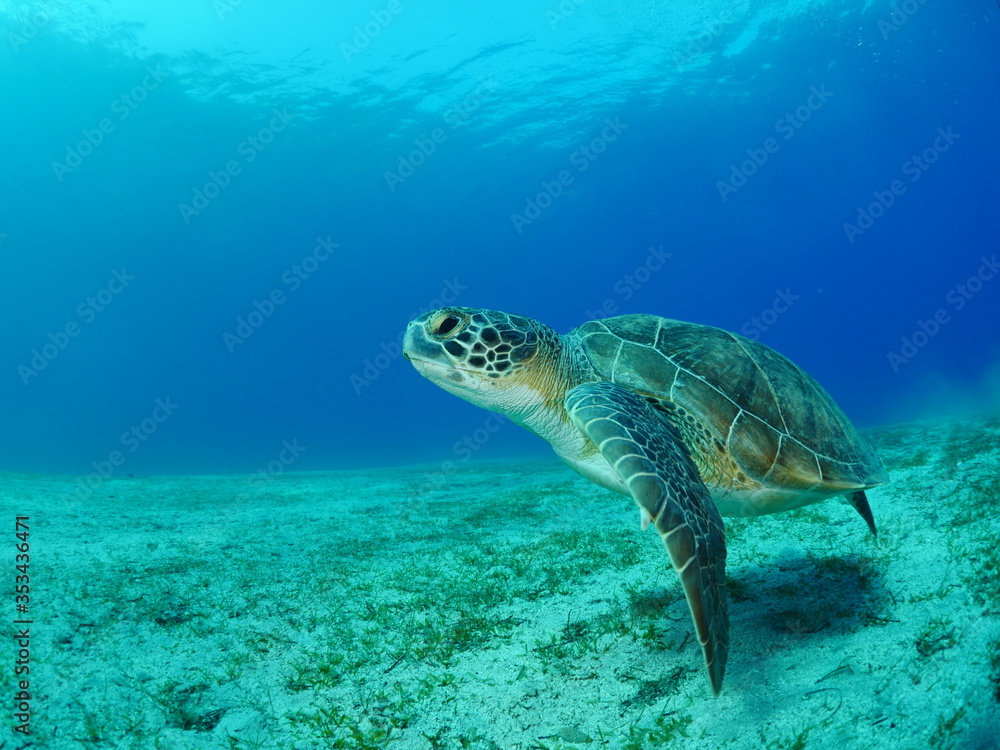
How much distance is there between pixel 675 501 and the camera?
2.16 m

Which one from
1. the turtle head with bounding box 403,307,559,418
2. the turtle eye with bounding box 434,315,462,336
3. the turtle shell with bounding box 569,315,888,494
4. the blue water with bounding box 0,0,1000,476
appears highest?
the blue water with bounding box 0,0,1000,476

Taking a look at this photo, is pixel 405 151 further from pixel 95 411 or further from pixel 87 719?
pixel 95 411

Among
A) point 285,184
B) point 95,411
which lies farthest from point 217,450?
point 285,184

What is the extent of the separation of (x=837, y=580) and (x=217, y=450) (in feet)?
291

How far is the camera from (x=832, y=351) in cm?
9619

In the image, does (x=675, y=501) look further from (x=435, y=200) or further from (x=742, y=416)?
(x=435, y=200)

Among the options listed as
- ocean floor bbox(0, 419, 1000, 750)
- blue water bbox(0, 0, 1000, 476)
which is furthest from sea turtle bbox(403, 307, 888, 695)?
blue water bbox(0, 0, 1000, 476)

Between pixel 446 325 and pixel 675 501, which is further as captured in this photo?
pixel 446 325

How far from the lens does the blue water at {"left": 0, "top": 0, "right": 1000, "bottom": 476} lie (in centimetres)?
3141

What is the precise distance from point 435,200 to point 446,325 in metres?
57.4

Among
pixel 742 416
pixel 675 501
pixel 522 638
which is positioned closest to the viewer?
pixel 675 501

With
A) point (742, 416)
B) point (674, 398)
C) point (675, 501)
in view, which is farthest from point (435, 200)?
point (675, 501)

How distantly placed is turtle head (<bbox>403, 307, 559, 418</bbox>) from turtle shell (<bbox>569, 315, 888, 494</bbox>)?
0.56 m

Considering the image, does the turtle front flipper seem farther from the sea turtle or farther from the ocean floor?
the ocean floor
